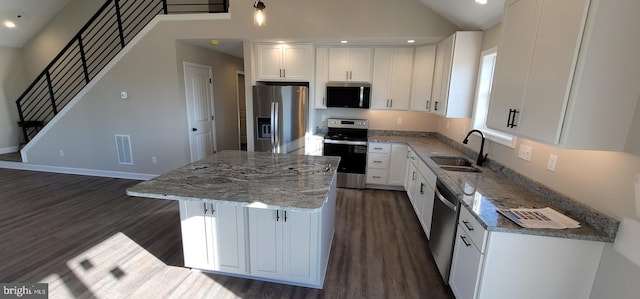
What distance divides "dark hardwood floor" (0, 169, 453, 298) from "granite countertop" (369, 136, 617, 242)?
0.88 meters

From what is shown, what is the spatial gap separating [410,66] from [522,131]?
265 cm

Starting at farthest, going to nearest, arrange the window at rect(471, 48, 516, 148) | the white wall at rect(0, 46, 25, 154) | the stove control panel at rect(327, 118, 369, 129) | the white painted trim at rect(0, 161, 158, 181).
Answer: the white wall at rect(0, 46, 25, 154)
the white painted trim at rect(0, 161, 158, 181)
the stove control panel at rect(327, 118, 369, 129)
the window at rect(471, 48, 516, 148)

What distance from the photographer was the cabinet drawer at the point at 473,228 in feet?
5.20

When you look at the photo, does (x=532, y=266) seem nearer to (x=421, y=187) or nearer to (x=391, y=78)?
(x=421, y=187)

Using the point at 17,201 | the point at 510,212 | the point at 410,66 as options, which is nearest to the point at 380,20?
the point at 410,66

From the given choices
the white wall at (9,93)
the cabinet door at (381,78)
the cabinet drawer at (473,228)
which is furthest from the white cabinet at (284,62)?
the white wall at (9,93)

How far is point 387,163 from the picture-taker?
421 centimetres

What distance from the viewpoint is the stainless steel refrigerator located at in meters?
4.09

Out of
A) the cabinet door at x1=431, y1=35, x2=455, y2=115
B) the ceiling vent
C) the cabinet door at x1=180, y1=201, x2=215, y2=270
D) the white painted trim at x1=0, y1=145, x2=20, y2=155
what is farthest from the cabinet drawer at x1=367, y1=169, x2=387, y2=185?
the white painted trim at x1=0, y1=145, x2=20, y2=155

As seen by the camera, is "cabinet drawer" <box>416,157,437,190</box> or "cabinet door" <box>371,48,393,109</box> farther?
"cabinet door" <box>371,48,393,109</box>

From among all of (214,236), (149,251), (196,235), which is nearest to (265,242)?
(214,236)

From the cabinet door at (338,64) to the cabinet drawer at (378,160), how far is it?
1331 millimetres

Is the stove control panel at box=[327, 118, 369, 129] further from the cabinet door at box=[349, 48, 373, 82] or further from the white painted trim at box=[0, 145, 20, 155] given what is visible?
the white painted trim at box=[0, 145, 20, 155]

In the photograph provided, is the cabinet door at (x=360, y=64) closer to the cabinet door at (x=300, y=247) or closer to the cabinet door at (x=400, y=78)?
the cabinet door at (x=400, y=78)
